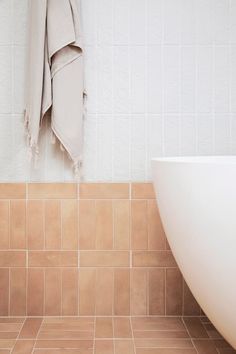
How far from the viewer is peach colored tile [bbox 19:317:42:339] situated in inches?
78.2

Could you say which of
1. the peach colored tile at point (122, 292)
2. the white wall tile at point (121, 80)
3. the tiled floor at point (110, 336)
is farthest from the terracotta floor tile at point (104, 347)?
the white wall tile at point (121, 80)

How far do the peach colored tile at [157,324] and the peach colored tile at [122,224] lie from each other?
33 centimetres

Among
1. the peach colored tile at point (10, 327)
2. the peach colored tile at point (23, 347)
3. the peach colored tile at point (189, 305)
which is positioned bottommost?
the peach colored tile at point (23, 347)

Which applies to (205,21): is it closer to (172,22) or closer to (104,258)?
(172,22)

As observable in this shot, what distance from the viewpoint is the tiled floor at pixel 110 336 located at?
72.8 inches

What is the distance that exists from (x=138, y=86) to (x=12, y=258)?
960mm

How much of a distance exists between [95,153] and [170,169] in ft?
2.38

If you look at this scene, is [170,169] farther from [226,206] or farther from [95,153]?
[95,153]

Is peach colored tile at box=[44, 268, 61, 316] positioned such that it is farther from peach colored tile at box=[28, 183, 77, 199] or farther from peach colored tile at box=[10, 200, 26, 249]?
peach colored tile at box=[28, 183, 77, 199]

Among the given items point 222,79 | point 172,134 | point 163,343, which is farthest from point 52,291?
point 222,79

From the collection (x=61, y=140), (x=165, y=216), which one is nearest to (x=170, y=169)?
(x=165, y=216)

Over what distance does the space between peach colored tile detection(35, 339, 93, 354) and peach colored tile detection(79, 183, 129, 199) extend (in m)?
0.63

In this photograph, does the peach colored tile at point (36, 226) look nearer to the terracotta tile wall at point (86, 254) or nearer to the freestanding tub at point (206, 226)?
the terracotta tile wall at point (86, 254)

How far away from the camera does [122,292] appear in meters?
2.25
